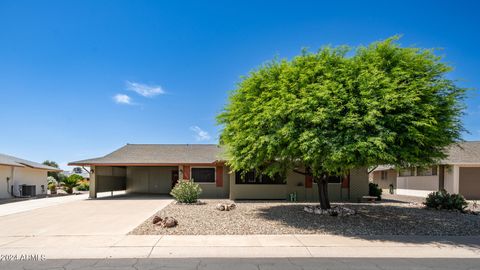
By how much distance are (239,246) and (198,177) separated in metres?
15.0

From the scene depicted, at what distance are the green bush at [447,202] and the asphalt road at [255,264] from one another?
1050cm

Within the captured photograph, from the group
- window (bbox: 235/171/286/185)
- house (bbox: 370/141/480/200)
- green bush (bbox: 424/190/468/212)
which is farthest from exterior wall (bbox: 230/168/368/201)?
green bush (bbox: 424/190/468/212)

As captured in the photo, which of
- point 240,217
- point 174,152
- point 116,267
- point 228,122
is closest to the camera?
point 116,267

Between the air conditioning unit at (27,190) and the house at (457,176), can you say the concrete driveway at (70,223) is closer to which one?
the air conditioning unit at (27,190)

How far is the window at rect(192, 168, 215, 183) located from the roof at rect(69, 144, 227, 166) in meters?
0.83

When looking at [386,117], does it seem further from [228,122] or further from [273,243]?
[228,122]

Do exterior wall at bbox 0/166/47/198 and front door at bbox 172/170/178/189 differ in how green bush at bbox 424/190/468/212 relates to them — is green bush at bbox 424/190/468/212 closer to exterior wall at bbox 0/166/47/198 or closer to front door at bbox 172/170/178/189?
front door at bbox 172/170/178/189

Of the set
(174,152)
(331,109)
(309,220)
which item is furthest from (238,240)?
(174,152)

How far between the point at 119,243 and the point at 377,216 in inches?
433

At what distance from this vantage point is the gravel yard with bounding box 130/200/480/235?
10547mm

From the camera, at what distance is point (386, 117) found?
10188 millimetres

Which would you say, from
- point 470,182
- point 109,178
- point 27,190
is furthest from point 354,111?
point 27,190

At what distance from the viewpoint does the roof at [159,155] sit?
73.7 ft

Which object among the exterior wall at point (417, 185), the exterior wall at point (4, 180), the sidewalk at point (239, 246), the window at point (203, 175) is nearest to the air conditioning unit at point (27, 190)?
the exterior wall at point (4, 180)
